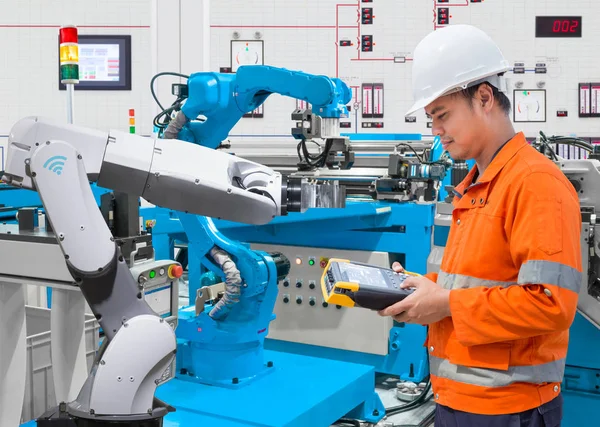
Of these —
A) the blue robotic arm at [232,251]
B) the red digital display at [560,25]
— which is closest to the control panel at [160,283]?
the blue robotic arm at [232,251]

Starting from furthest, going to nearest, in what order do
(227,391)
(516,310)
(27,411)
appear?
(227,391), (27,411), (516,310)

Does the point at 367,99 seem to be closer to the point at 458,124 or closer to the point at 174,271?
the point at 174,271

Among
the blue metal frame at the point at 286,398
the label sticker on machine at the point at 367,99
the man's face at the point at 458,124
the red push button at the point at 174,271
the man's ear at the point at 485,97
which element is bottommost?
the blue metal frame at the point at 286,398

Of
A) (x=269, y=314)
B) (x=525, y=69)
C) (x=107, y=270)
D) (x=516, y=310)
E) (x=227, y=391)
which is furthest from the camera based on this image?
(x=525, y=69)

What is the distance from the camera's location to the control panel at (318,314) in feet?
14.8

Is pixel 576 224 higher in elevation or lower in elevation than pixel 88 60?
lower

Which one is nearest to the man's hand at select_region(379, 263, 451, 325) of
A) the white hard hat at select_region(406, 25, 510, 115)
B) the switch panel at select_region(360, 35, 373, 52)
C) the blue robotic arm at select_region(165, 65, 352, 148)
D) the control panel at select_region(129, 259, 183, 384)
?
the white hard hat at select_region(406, 25, 510, 115)

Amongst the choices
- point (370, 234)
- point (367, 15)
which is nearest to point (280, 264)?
point (370, 234)

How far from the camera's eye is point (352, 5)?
7996 millimetres

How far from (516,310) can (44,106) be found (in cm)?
754

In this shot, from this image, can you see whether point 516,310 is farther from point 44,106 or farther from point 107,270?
point 44,106

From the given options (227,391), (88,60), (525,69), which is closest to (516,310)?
(227,391)

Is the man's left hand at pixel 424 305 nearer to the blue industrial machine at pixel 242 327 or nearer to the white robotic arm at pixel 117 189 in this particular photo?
the white robotic arm at pixel 117 189

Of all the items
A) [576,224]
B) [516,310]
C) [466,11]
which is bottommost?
[516,310]
